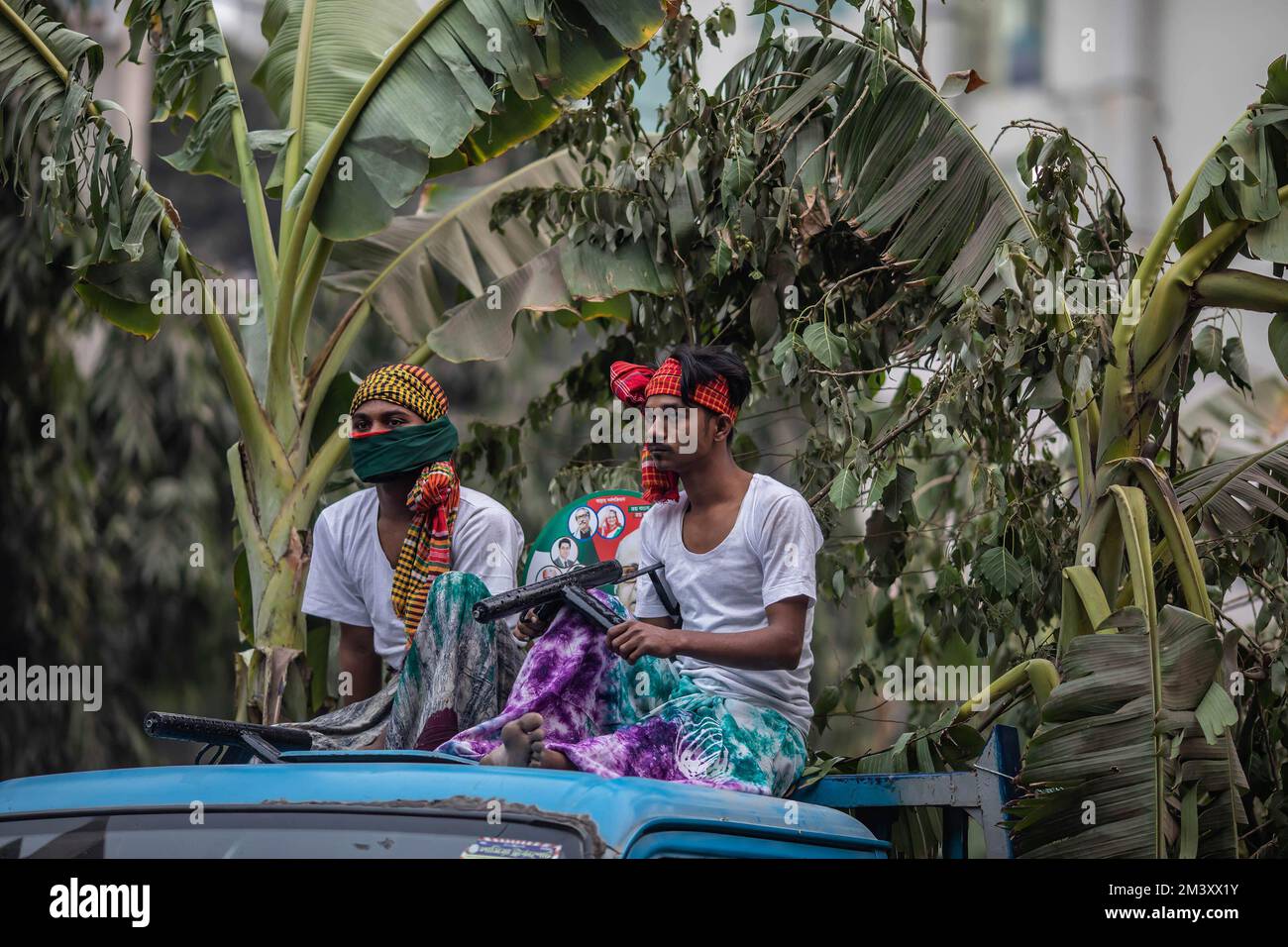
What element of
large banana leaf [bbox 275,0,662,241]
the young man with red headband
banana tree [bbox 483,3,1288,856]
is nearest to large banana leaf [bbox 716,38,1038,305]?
banana tree [bbox 483,3,1288,856]

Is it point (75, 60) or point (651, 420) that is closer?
point (651, 420)

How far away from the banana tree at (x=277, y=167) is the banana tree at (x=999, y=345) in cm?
71

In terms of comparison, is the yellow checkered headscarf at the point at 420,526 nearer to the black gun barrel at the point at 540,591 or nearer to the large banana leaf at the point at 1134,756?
the black gun barrel at the point at 540,591

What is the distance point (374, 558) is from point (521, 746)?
5.53 ft

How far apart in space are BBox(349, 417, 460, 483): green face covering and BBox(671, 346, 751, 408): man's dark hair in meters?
0.85

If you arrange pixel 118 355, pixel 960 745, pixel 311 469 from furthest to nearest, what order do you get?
pixel 118 355
pixel 311 469
pixel 960 745

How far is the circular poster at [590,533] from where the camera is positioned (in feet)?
16.0

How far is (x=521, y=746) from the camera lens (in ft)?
10.1

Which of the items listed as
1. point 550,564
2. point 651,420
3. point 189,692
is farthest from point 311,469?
point 189,692

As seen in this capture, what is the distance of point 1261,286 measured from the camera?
4.16 metres

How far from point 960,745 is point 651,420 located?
1.49 meters

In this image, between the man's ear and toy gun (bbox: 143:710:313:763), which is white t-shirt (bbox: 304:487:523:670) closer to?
the man's ear

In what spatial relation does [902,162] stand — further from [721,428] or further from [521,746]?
[521,746]
